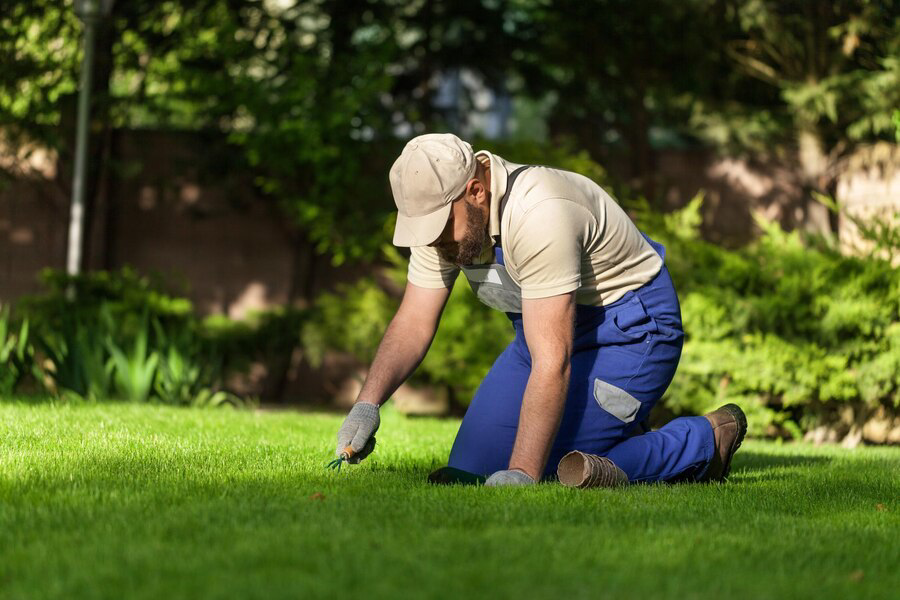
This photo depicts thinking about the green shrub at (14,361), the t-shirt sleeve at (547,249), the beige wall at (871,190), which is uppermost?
the beige wall at (871,190)

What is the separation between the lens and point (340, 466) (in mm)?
4312

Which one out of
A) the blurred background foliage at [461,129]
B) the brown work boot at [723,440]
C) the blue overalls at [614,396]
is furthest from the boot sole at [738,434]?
the blurred background foliage at [461,129]

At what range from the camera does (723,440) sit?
4492 mm

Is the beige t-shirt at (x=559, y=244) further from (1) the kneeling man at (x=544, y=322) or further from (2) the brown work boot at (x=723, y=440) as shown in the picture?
(2) the brown work boot at (x=723, y=440)

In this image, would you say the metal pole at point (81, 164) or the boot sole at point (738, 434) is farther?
the metal pole at point (81, 164)

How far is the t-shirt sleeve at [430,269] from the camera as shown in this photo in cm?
446

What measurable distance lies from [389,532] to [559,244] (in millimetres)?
1344

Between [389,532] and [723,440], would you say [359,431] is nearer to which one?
[389,532]

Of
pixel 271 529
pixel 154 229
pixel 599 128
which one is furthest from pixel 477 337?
pixel 271 529

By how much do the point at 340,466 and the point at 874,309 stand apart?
430 cm

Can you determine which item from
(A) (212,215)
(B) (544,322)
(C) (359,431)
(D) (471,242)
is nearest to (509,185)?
(D) (471,242)

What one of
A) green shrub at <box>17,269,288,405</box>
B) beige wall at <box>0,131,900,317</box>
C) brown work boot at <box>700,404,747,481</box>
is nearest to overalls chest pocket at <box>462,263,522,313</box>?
brown work boot at <box>700,404,747,481</box>

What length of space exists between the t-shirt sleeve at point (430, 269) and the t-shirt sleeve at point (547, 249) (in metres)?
0.55

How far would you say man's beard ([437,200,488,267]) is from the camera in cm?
399
